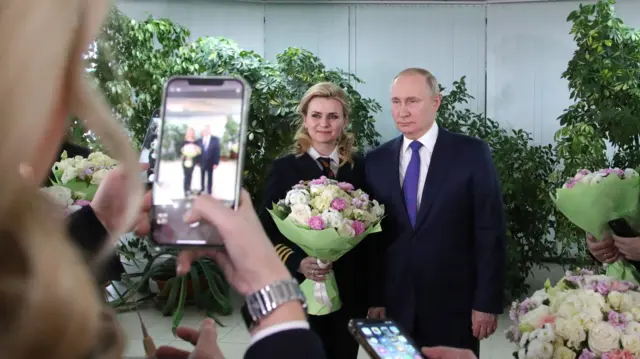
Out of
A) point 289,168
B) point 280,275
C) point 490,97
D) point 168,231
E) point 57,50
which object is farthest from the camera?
point 490,97

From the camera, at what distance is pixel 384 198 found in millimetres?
2717

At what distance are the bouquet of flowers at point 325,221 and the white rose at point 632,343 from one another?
114 cm

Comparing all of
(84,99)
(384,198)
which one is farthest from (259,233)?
(384,198)

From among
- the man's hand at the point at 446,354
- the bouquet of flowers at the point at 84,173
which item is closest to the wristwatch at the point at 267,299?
the man's hand at the point at 446,354

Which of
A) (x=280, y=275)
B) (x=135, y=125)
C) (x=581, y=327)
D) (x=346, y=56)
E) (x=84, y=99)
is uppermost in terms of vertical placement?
(x=346, y=56)

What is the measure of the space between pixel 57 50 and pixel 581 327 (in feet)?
4.59

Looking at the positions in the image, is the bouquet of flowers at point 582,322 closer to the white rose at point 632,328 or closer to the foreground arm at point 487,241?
the white rose at point 632,328

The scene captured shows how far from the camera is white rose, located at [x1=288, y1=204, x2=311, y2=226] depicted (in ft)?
8.15

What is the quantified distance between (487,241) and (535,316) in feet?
3.14

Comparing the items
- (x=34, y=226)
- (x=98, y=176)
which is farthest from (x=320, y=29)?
(x=34, y=226)

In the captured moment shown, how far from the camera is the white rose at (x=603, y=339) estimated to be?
57.5 inches

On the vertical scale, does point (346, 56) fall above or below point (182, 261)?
above

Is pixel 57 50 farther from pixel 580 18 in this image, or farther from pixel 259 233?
pixel 580 18

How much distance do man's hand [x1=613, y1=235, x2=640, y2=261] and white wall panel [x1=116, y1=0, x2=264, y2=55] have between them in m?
5.58
